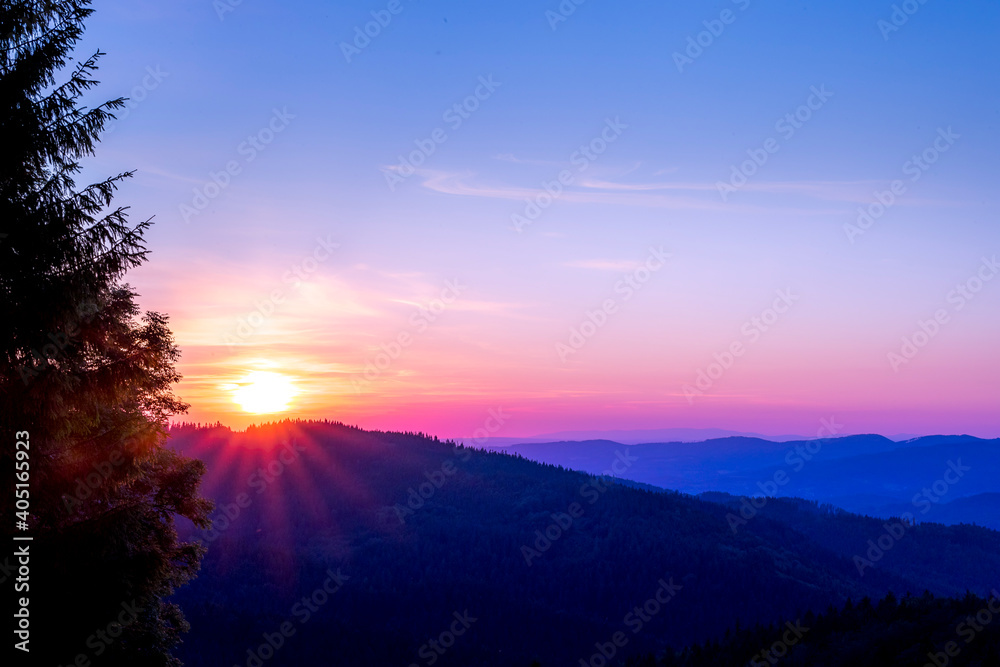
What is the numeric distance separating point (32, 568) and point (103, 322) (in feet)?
14.9

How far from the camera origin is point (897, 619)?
222 ft

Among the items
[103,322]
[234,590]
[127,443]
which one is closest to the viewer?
[103,322]

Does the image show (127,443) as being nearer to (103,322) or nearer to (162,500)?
(103,322)

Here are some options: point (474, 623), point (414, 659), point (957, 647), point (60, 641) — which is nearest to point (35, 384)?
point (60, 641)

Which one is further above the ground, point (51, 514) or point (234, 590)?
point (51, 514)

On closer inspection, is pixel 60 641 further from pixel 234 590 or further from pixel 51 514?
pixel 234 590

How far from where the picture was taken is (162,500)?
2084 centimetres

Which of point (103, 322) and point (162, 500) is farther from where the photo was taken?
point (162, 500)

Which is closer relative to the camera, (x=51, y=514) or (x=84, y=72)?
(x=84, y=72)

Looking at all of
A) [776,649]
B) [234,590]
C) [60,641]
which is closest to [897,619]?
[776,649]

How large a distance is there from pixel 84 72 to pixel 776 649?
76.6 metres

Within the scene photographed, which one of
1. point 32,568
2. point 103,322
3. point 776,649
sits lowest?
point 776,649

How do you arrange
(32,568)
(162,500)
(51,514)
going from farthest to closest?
(162,500), (51,514), (32,568)

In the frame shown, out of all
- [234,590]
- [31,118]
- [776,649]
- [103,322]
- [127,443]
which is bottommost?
[234,590]
